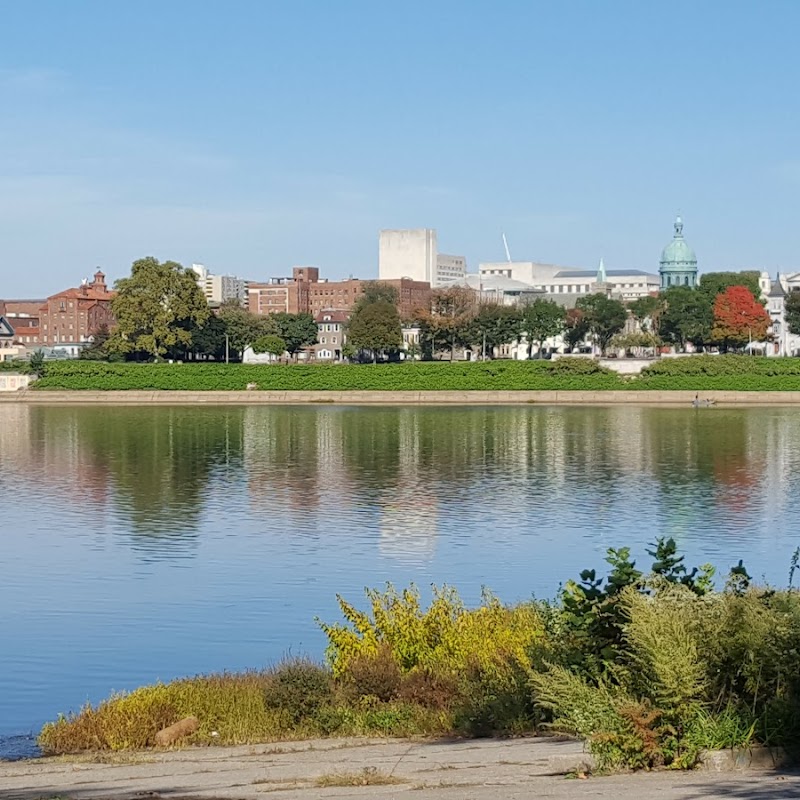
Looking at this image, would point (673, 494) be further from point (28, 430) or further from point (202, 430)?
point (28, 430)

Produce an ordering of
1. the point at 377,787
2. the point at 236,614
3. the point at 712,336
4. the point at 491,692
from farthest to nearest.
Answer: the point at 712,336 < the point at 236,614 < the point at 491,692 < the point at 377,787

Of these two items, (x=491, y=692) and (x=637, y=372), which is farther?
(x=637, y=372)

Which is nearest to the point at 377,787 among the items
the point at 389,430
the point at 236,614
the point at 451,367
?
the point at 236,614

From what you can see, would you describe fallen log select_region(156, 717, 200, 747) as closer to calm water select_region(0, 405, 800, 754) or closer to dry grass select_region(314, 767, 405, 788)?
calm water select_region(0, 405, 800, 754)

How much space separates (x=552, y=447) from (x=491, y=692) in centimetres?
4625

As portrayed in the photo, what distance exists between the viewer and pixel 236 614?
921 inches

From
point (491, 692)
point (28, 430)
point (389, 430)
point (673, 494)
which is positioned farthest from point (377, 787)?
point (28, 430)

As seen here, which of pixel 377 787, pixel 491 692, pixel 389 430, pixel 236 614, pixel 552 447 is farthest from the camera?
pixel 389 430

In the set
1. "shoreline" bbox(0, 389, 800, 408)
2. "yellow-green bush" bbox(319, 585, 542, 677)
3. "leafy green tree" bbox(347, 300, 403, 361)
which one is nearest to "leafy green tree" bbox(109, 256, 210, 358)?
"shoreline" bbox(0, 389, 800, 408)

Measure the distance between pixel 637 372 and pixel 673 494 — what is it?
219 feet

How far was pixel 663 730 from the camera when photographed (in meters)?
11.2

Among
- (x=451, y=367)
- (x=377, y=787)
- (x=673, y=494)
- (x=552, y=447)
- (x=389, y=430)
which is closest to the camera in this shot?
(x=377, y=787)

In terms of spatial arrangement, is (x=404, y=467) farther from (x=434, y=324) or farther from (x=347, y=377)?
(x=434, y=324)

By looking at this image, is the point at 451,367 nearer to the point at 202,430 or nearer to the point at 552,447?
the point at 202,430
